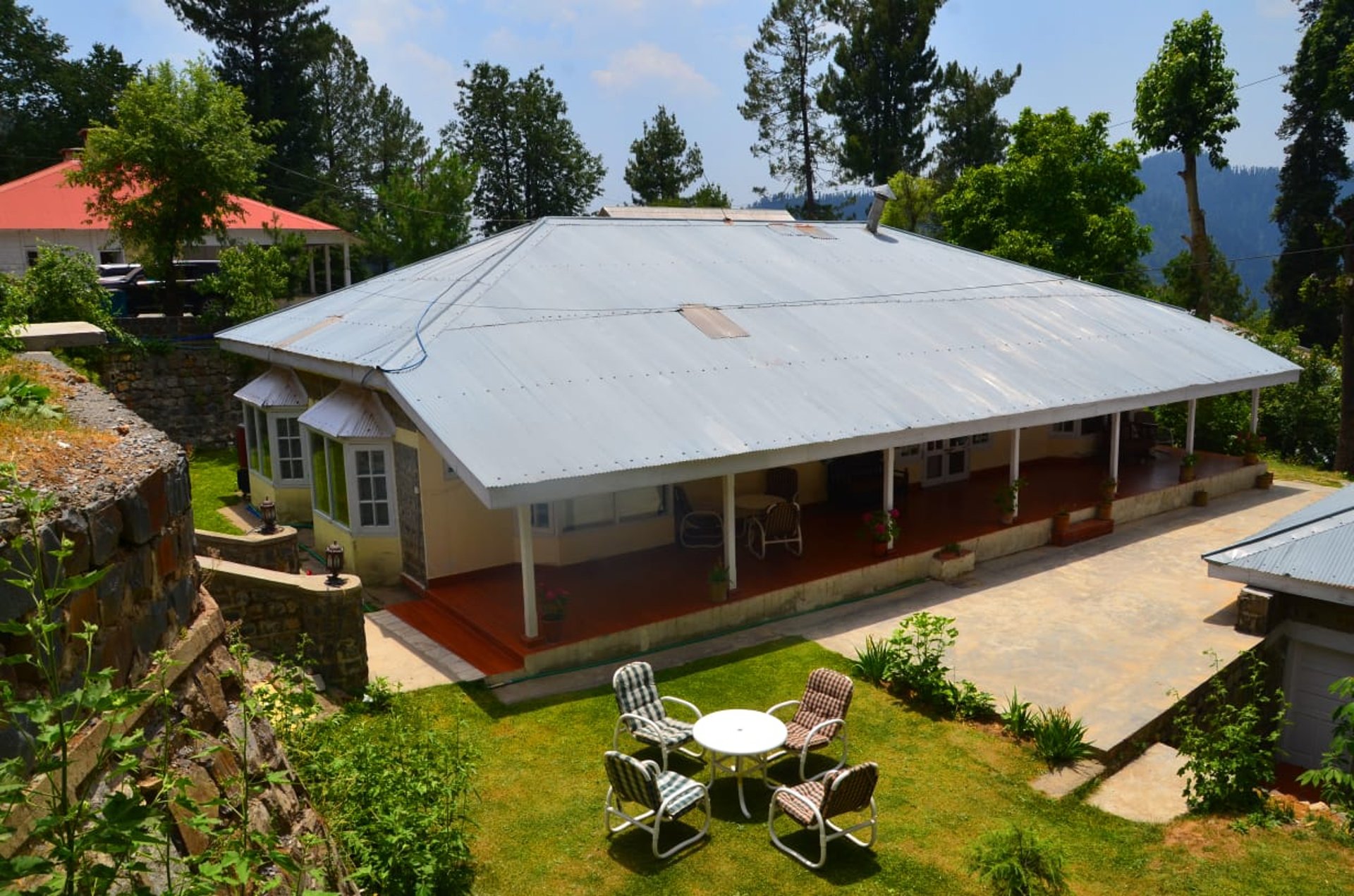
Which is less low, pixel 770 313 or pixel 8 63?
pixel 8 63

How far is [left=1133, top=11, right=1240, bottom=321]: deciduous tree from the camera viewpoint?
27953 mm

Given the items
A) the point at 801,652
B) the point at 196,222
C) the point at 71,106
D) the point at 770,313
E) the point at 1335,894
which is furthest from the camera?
the point at 71,106

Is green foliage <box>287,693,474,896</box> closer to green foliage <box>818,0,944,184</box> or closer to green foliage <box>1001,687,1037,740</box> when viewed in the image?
green foliage <box>1001,687,1037,740</box>

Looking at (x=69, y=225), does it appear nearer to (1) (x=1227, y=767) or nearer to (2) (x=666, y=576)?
(2) (x=666, y=576)

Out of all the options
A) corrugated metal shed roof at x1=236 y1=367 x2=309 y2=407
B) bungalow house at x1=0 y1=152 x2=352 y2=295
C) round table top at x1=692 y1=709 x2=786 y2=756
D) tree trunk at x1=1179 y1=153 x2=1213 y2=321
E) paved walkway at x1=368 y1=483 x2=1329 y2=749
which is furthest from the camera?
tree trunk at x1=1179 y1=153 x2=1213 y2=321

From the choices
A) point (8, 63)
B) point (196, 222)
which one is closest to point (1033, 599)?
point (196, 222)

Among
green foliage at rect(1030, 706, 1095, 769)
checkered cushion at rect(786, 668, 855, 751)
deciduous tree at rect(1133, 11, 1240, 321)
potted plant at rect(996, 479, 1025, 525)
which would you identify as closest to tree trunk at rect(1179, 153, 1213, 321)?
deciduous tree at rect(1133, 11, 1240, 321)

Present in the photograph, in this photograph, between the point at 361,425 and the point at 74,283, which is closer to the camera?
the point at 361,425

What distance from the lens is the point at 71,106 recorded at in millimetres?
40188

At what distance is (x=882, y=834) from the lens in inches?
303

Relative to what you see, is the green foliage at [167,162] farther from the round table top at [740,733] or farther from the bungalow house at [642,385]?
the round table top at [740,733]

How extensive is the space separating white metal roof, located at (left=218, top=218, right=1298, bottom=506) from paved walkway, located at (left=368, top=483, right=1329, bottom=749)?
7.24ft

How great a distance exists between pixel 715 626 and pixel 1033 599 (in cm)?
468

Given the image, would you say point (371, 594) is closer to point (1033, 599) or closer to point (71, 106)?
point (1033, 599)
